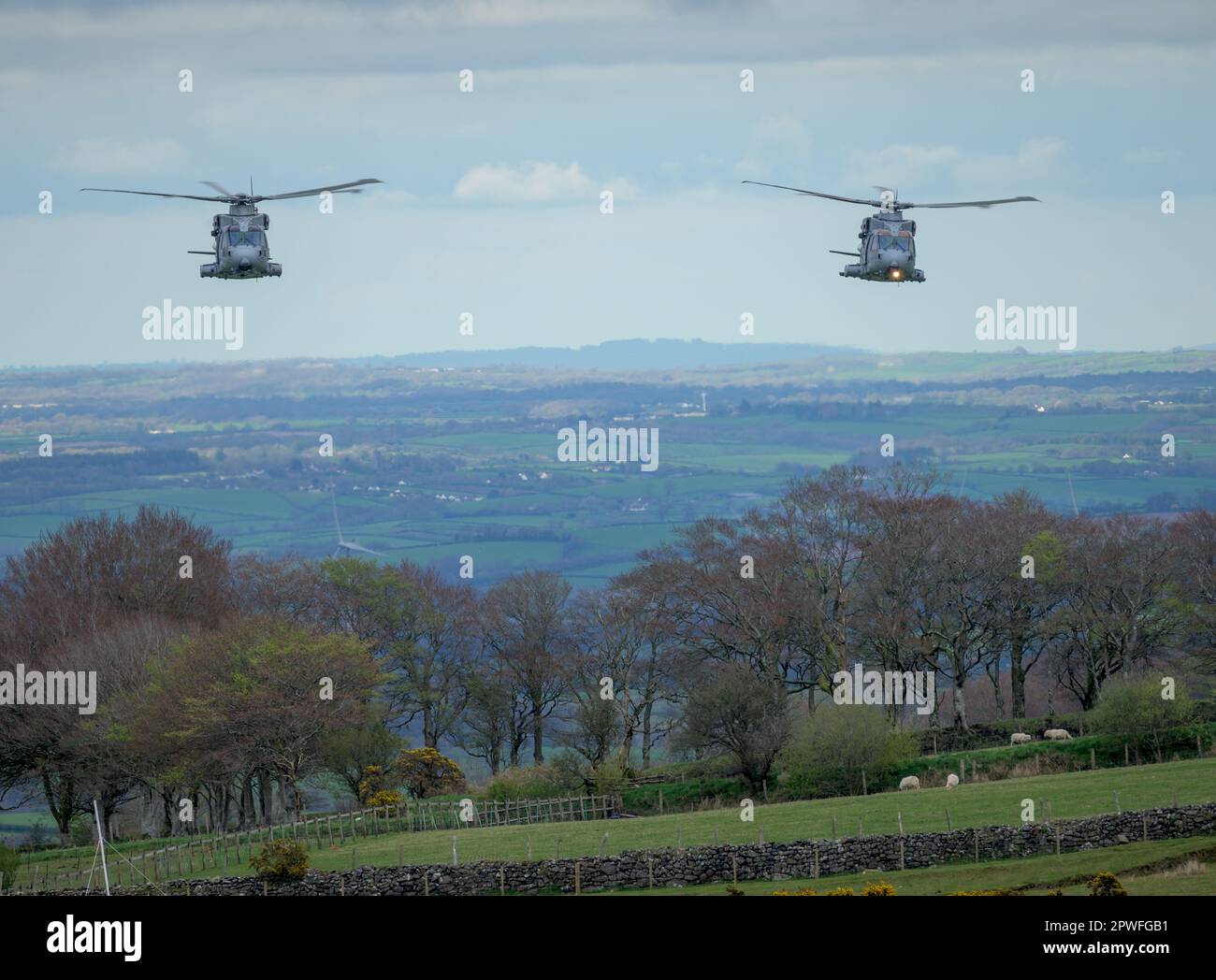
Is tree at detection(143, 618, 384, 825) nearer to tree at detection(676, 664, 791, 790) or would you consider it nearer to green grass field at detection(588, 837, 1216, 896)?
tree at detection(676, 664, 791, 790)

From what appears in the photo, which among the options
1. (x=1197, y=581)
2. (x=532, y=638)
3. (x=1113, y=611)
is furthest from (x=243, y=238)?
(x=1197, y=581)

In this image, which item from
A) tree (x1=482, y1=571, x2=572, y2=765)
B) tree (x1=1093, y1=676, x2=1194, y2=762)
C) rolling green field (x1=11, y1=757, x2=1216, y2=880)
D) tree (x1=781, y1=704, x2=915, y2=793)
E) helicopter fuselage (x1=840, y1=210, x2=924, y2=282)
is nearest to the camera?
rolling green field (x1=11, y1=757, x2=1216, y2=880)

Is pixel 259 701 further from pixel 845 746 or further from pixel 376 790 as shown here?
pixel 845 746

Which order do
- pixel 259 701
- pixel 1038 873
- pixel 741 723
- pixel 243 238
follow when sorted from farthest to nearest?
pixel 259 701 < pixel 741 723 < pixel 243 238 < pixel 1038 873

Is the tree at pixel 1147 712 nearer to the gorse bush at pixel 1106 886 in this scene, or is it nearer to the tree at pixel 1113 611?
the tree at pixel 1113 611

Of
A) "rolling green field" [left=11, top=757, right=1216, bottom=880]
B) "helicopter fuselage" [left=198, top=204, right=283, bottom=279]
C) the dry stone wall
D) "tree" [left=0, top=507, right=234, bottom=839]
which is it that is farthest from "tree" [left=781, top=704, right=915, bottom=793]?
"tree" [left=0, top=507, right=234, bottom=839]

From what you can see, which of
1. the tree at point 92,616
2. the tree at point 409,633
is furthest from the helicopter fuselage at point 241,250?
the tree at point 409,633

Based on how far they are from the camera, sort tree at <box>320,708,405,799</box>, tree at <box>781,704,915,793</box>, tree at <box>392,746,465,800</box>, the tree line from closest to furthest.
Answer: tree at <box>781,704,915,793</box> → the tree line → tree at <box>392,746,465,800</box> → tree at <box>320,708,405,799</box>
